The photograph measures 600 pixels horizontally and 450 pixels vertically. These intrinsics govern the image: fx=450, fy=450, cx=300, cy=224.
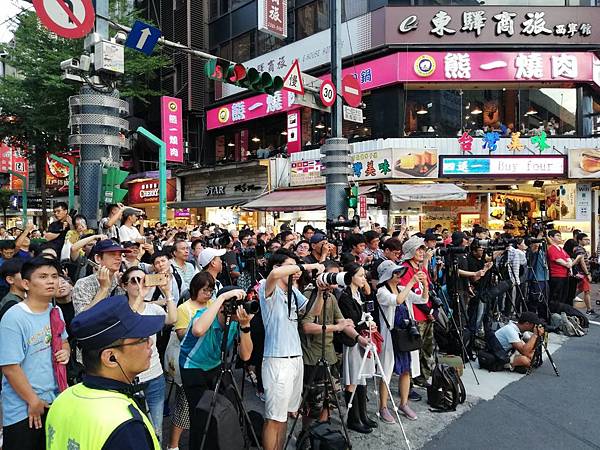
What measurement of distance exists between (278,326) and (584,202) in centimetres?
1675

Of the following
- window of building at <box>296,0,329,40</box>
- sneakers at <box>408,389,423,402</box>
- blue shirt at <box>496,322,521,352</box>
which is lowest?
sneakers at <box>408,389,423,402</box>

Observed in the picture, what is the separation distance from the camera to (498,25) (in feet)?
52.7

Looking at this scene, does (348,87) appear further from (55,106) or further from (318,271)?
(55,106)

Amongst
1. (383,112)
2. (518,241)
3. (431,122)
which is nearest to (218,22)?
(383,112)

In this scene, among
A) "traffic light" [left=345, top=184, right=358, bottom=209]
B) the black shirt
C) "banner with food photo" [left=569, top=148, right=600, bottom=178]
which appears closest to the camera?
the black shirt

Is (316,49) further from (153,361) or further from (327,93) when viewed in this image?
(153,361)

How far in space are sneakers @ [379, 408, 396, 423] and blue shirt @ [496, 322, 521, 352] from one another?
9.02 ft

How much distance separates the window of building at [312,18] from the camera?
18.8 meters

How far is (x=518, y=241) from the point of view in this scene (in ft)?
Answer: 31.7

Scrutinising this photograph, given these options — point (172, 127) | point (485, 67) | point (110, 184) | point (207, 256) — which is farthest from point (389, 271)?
point (172, 127)

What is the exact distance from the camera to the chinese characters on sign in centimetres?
1201

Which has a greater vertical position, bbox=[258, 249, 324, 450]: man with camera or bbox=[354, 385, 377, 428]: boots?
bbox=[258, 249, 324, 450]: man with camera

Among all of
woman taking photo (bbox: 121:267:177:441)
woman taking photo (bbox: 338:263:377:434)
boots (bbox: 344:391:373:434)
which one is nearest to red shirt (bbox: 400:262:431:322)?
woman taking photo (bbox: 338:263:377:434)

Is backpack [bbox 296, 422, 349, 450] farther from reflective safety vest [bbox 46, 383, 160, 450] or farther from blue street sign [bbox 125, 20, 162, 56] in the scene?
blue street sign [bbox 125, 20, 162, 56]
